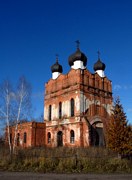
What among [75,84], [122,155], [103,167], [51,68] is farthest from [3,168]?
[51,68]

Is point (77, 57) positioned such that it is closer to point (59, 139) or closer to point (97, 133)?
point (97, 133)

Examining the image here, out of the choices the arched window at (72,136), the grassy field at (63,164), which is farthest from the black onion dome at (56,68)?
the grassy field at (63,164)

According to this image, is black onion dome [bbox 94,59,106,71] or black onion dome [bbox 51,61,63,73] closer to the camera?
black onion dome [bbox 94,59,106,71]

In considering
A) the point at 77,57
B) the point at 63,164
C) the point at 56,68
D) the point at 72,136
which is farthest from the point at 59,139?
the point at 63,164

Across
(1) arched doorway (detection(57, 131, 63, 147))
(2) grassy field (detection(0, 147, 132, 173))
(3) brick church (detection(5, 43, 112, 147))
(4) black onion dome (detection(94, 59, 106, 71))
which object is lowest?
(2) grassy field (detection(0, 147, 132, 173))

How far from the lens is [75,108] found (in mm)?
29453

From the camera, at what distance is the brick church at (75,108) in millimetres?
28797

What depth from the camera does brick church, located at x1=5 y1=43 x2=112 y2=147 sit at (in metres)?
28.8

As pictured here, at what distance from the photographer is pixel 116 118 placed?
63.1 ft

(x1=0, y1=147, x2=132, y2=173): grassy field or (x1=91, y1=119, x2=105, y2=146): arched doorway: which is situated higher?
(x1=91, y1=119, x2=105, y2=146): arched doorway

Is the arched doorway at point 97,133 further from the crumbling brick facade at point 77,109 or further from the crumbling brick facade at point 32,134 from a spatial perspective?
the crumbling brick facade at point 32,134

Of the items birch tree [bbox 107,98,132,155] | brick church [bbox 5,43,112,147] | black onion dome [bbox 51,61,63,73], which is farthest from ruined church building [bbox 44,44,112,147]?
birch tree [bbox 107,98,132,155]

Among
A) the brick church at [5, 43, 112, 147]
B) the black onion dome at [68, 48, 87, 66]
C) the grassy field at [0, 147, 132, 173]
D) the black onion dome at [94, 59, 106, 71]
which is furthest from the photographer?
the black onion dome at [94, 59, 106, 71]

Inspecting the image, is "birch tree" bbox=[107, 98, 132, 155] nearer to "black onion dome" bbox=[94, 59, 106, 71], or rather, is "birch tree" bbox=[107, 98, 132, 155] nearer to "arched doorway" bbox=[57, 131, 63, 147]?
"arched doorway" bbox=[57, 131, 63, 147]
